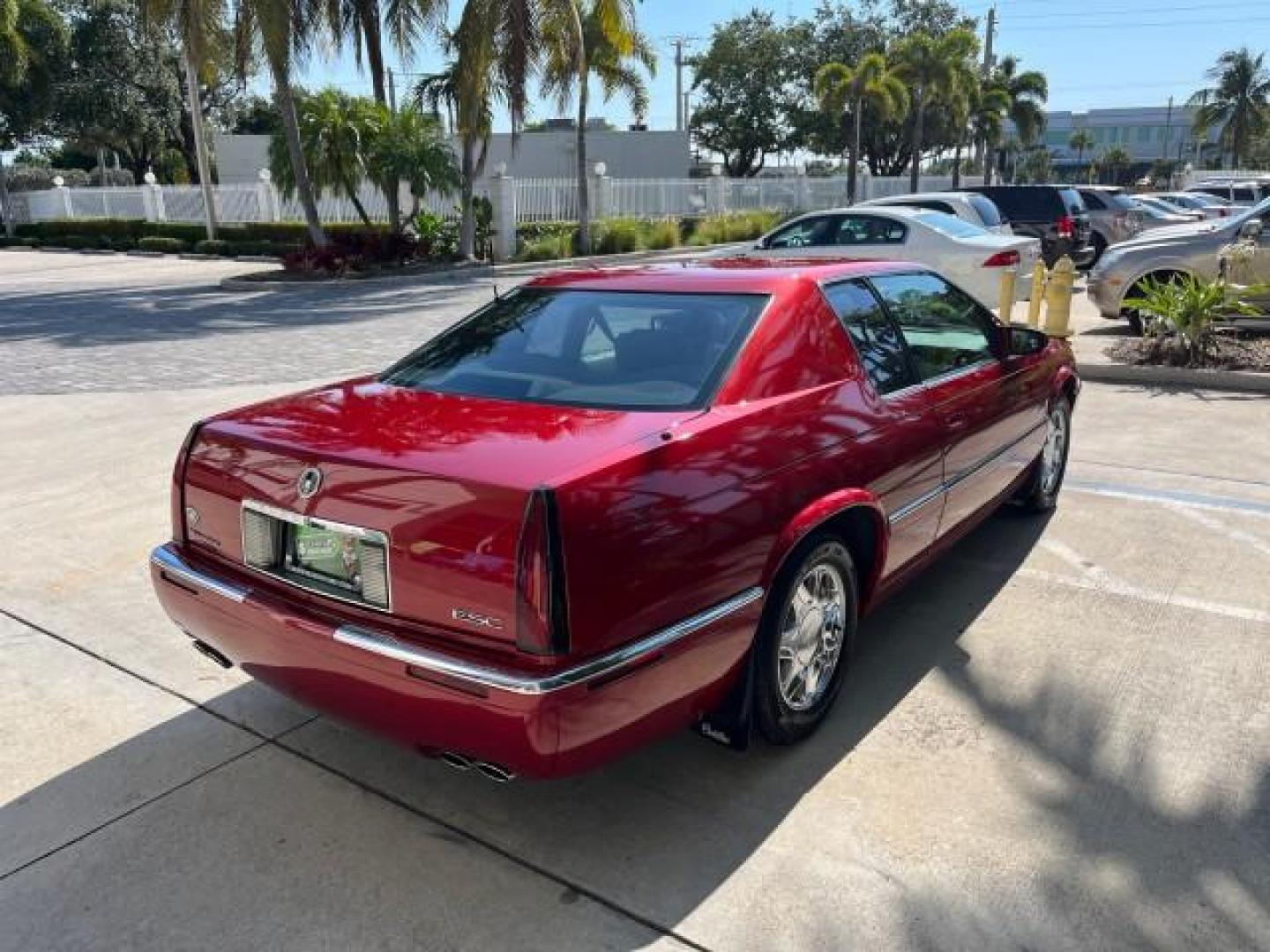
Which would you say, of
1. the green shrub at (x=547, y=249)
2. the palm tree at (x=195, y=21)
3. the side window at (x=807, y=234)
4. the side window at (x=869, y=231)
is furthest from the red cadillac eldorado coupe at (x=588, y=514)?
the green shrub at (x=547, y=249)

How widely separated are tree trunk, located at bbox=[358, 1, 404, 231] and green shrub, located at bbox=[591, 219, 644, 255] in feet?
15.8

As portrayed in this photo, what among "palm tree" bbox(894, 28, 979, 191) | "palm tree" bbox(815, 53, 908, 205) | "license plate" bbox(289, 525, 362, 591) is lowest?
"license plate" bbox(289, 525, 362, 591)

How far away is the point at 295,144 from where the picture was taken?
65.3ft

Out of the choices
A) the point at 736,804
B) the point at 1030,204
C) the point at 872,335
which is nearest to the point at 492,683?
the point at 736,804

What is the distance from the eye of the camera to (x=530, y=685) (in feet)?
7.89

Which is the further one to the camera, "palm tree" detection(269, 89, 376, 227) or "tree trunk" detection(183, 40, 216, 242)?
"tree trunk" detection(183, 40, 216, 242)

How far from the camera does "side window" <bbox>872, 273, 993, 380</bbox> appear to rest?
4.14 metres

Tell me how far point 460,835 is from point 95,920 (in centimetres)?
95

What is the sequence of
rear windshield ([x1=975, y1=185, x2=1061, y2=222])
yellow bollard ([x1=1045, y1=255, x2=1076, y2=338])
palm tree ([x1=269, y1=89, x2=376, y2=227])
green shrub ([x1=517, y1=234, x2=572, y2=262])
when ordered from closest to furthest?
yellow bollard ([x1=1045, y1=255, x2=1076, y2=338]) → rear windshield ([x1=975, y1=185, x2=1061, y2=222]) → palm tree ([x1=269, y1=89, x2=376, y2=227]) → green shrub ([x1=517, y1=234, x2=572, y2=262])

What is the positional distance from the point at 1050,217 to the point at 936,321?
15.4m

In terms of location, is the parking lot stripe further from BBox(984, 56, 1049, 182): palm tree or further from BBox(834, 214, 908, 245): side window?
BBox(984, 56, 1049, 182): palm tree

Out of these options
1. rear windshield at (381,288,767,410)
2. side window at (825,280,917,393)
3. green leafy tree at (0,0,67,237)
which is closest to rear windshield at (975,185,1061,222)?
side window at (825,280,917,393)

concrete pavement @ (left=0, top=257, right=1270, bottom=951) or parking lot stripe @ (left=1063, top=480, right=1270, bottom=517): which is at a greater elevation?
parking lot stripe @ (left=1063, top=480, right=1270, bottom=517)

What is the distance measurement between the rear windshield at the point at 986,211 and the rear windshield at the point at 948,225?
2500 mm
